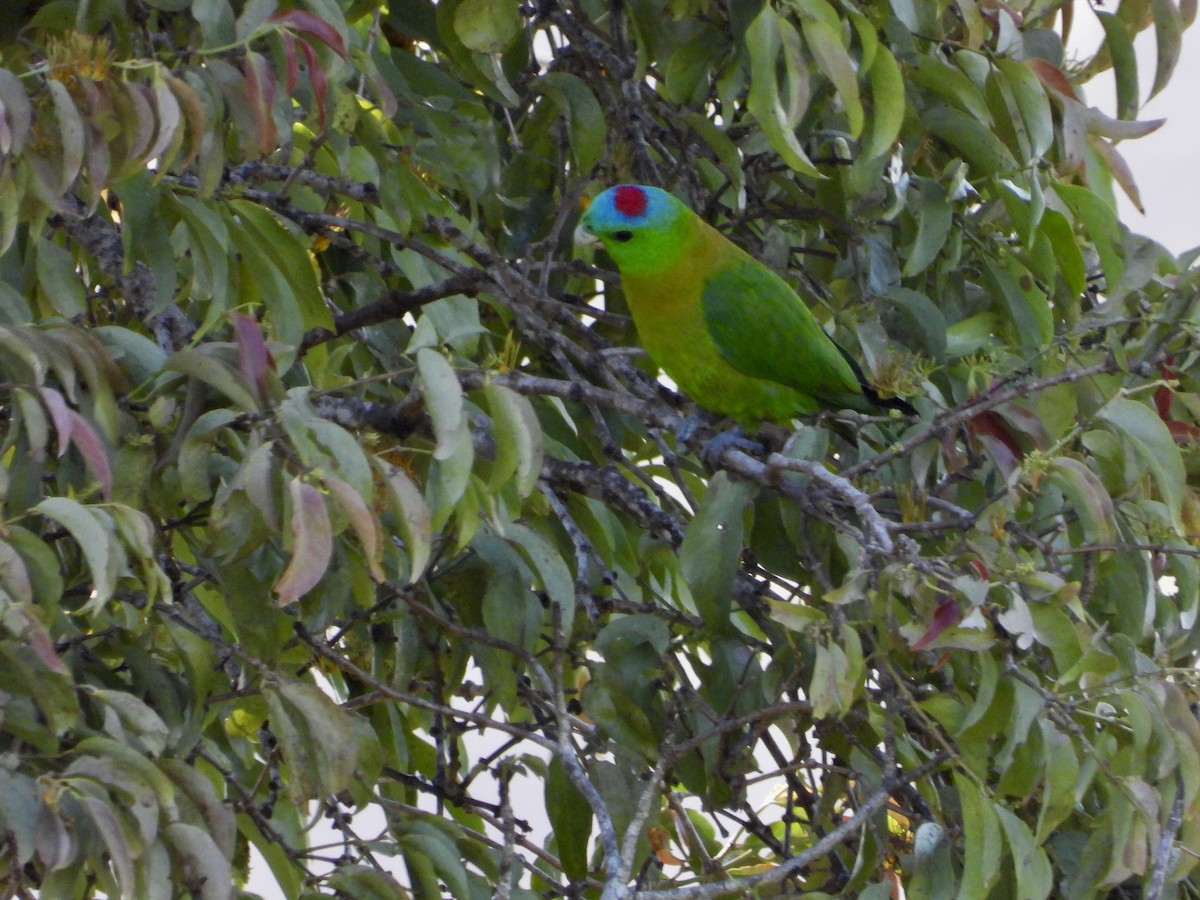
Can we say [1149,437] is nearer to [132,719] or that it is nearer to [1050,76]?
[1050,76]

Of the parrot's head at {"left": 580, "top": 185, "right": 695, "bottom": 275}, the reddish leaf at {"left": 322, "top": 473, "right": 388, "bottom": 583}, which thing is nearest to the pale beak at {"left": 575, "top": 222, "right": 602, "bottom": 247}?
the parrot's head at {"left": 580, "top": 185, "right": 695, "bottom": 275}

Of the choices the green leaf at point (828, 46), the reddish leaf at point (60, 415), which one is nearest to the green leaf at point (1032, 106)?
the green leaf at point (828, 46)

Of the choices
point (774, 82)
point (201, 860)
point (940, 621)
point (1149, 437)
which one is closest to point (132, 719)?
point (201, 860)

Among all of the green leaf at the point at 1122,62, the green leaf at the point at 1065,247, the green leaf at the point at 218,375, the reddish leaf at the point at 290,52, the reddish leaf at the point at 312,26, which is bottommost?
the green leaf at the point at 218,375

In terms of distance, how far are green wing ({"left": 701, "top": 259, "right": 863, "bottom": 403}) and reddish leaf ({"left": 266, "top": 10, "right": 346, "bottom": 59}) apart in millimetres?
1500

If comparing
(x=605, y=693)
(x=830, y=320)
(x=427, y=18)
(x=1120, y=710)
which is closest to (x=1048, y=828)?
(x=1120, y=710)

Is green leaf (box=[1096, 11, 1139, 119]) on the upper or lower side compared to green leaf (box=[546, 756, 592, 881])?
upper

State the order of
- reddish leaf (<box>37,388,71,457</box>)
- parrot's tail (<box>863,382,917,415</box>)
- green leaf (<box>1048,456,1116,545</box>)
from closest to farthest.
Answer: reddish leaf (<box>37,388,71,457</box>)
green leaf (<box>1048,456,1116,545</box>)
parrot's tail (<box>863,382,917,415</box>)

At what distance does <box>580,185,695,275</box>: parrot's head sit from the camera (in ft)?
9.27

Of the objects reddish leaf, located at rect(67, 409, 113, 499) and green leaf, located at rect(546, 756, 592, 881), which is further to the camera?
green leaf, located at rect(546, 756, 592, 881)

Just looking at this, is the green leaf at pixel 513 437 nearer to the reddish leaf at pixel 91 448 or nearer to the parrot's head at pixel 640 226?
the reddish leaf at pixel 91 448

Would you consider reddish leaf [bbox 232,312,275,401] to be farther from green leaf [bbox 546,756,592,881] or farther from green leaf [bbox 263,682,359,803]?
green leaf [bbox 546,756,592,881]

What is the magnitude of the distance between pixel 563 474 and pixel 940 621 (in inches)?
36.8

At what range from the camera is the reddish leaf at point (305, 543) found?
4.08 feet
